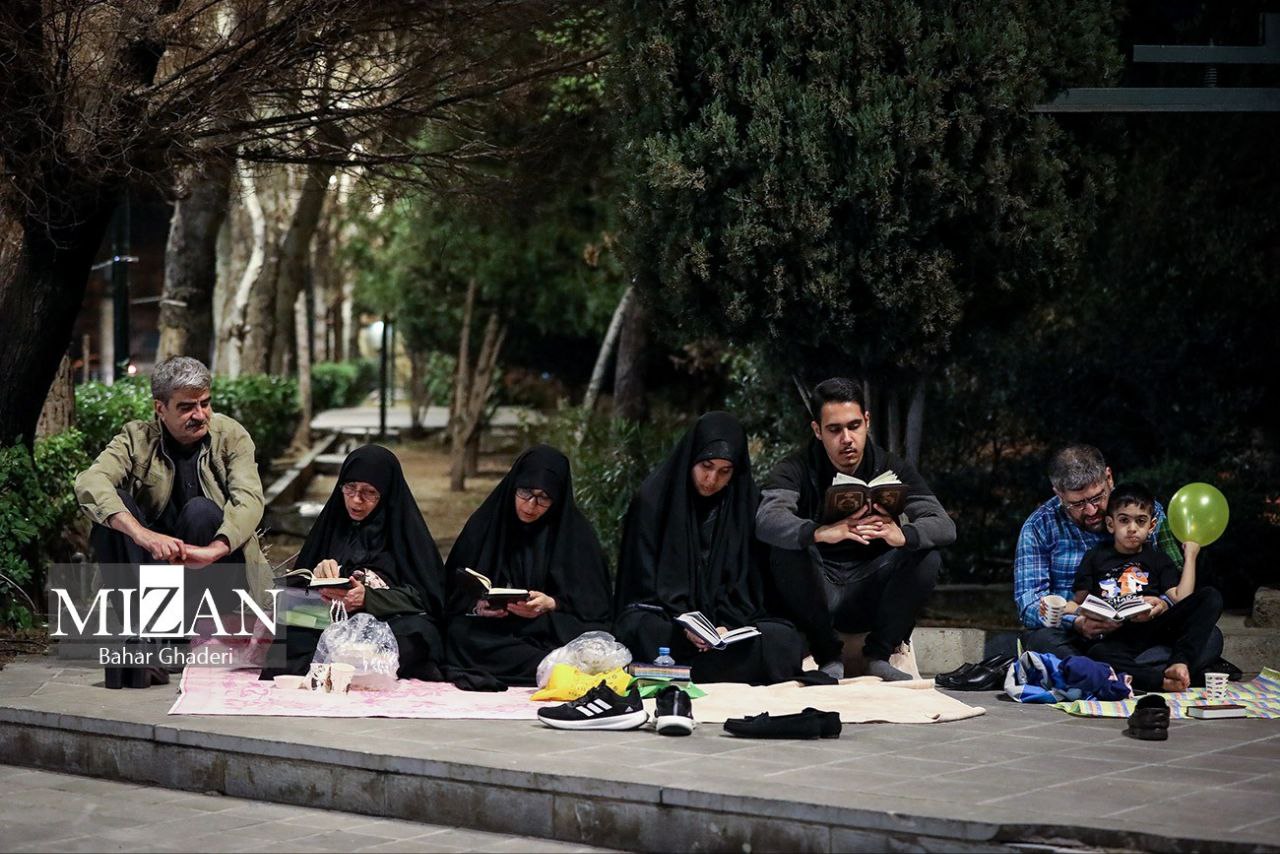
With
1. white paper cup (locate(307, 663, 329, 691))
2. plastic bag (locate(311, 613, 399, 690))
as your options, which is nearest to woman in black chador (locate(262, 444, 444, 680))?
plastic bag (locate(311, 613, 399, 690))

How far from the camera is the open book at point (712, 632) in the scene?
7035 millimetres

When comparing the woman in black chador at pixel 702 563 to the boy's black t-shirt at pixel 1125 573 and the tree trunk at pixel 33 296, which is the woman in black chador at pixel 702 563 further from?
the tree trunk at pixel 33 296

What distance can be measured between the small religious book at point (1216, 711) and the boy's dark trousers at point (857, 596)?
48.0 inches

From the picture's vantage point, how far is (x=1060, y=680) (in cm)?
688

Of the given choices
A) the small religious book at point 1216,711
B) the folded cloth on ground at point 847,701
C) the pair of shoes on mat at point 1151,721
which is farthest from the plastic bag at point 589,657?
the small religious book at point 1216,711

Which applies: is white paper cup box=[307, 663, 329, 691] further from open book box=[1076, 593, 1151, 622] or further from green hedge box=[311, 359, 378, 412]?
green hedge box=[311, 359, 378, 412]

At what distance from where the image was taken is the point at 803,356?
9.16m

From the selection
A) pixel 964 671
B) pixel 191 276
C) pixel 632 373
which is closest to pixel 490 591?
pixel 964 671

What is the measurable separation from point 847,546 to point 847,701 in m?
0.99

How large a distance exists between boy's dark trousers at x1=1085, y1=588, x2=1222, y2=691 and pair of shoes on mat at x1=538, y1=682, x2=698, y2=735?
1926 millimetres

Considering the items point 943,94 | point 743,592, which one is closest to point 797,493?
point 743,592

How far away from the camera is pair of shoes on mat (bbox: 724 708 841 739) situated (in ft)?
19.6

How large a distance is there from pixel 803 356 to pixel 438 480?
1286cm

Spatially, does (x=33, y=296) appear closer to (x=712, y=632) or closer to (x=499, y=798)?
(x=712, y=632)
